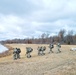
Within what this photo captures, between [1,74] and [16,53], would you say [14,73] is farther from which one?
[16,53]

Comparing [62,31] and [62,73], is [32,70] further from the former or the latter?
[62,31]

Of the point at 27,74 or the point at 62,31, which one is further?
the point at 62,31

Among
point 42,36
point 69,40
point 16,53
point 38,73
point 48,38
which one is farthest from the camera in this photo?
point 42,36

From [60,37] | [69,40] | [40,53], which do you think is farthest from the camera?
[60,37]

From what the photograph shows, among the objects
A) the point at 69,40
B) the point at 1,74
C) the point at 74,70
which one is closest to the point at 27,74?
the point at 1,74

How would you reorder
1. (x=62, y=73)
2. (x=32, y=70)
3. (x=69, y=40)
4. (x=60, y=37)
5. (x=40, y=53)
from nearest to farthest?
(x=62, y=73) → (x=32, y=70) → (x=40, y=53) → (x=69, y=40) → (x=60, y=37)

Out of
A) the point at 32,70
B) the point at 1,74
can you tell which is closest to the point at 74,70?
the point at 32,70

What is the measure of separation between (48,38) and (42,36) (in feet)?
39.4

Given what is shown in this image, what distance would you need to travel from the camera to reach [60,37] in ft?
488

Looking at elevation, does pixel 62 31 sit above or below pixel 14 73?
above

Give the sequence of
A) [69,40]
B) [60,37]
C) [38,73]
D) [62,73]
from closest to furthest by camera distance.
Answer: [62,73]
[38,73]
[69,40]
[60,37]

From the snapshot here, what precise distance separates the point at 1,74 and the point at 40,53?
20.4 metres

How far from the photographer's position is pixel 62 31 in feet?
503

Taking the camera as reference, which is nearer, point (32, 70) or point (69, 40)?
point (32, 70)
